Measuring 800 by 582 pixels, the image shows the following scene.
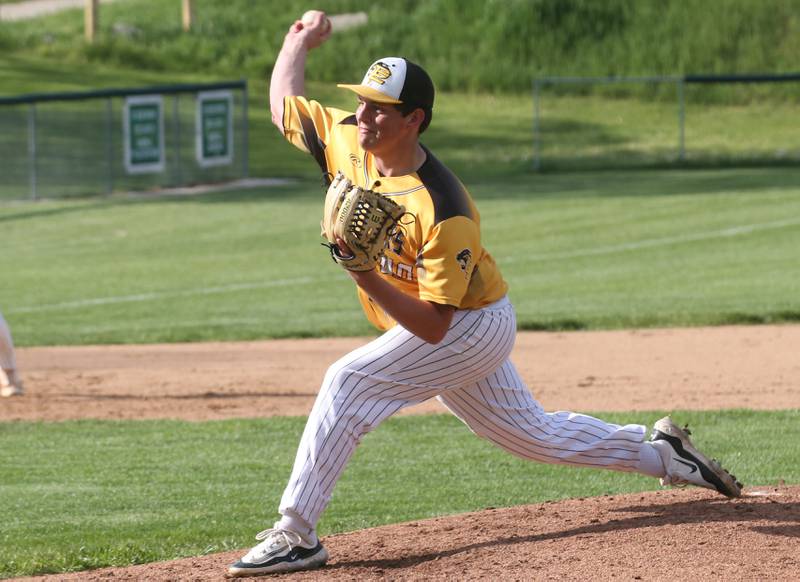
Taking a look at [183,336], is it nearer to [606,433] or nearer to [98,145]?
[606,433]

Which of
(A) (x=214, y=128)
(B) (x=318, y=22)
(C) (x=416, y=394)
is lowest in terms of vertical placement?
(A) (x=214, y=128)

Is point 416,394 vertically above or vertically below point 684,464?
above

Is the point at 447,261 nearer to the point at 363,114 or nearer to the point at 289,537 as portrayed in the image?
the point at 363,114

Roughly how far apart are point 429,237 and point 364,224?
32 centimetres

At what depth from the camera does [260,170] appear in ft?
90.7

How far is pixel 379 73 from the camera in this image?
17.1 ft

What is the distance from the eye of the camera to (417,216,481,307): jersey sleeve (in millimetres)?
5039

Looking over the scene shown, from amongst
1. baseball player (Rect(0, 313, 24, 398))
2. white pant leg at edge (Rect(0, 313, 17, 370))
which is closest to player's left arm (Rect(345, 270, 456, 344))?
white pant leg at edge (Rect(0, 313, 17, 370))

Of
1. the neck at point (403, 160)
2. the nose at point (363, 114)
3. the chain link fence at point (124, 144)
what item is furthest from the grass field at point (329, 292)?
the nose at point (363, 114)

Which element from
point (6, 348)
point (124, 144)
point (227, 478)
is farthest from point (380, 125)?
point (124, 144)

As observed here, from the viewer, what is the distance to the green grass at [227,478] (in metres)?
6.51

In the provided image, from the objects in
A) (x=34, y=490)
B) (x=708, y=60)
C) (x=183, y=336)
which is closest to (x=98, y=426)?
(x=34, y=490)

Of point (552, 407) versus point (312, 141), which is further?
point (552, 407)

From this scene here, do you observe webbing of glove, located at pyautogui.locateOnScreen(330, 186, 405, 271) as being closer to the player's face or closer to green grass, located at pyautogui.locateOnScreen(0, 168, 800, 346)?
the player's face
